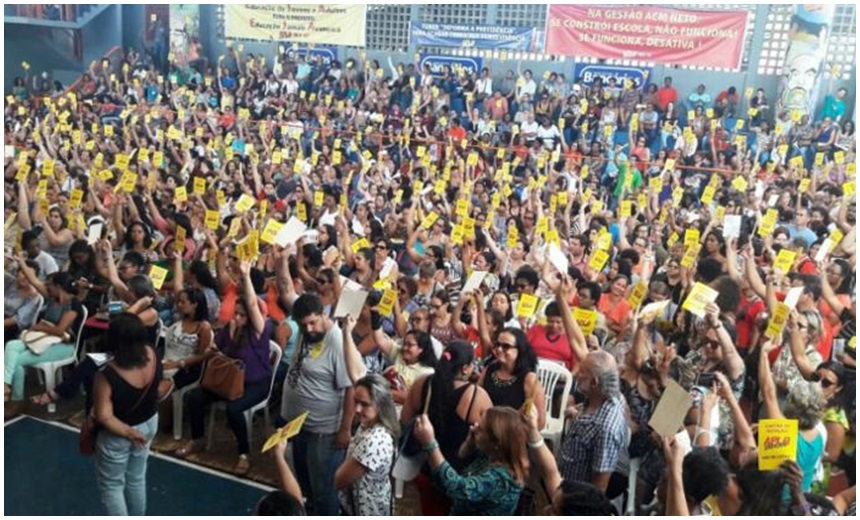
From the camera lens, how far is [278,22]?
16.7 m

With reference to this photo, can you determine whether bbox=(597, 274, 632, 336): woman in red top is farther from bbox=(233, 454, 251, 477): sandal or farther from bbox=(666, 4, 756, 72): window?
bbox=(666, 4, 756, 72): window

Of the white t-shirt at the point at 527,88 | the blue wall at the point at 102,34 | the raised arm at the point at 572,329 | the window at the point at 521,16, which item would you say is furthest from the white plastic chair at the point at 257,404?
the blue wall at the point at 102,34

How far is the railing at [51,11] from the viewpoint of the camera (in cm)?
1733

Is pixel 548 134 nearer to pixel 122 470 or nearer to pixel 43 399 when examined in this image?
pixel 43 399

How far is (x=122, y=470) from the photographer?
11.6 ft

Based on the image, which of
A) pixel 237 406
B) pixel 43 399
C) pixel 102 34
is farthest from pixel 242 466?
pixel 102 34

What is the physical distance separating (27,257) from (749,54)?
12.9m

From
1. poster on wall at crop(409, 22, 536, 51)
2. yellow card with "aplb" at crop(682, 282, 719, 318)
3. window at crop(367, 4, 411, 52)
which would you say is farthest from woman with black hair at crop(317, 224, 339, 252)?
window at crop(367, 4, 411, 52)

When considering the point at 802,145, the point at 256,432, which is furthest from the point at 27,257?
the point at 802,145

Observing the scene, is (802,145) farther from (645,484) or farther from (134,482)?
(134,482)

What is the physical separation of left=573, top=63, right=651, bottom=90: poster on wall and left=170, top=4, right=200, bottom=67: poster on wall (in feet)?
29.3

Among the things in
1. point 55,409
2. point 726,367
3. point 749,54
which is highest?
point 749,54

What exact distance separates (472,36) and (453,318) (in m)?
12.0

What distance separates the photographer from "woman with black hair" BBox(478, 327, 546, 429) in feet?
12.1
